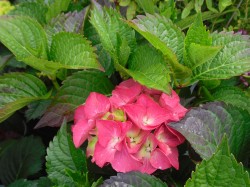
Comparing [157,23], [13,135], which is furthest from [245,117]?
[13,135]

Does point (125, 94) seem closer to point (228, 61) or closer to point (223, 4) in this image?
point (228, 61)

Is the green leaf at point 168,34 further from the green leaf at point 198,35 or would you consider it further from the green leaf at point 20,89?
the green leaf at point 20,89

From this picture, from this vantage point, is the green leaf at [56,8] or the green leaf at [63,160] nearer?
the green leaf at [63,160]

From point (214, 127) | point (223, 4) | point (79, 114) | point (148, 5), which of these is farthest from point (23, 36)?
point (223, 4)

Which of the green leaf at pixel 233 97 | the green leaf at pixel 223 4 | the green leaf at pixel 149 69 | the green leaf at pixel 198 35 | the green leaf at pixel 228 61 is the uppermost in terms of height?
the green leaf at pixel 198 35

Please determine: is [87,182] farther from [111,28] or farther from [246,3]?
[246,3]

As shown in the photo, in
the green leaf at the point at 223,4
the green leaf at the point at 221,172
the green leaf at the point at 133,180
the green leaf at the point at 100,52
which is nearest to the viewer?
the green leaf at the point at 221,172

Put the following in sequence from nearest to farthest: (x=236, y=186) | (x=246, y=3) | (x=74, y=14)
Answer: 1. (x=236, y=186)
2. (x=74, y=14)
3. (x=246, y=3)

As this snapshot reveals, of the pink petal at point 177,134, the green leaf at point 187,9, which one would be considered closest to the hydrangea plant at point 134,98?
the pink petal at point 177,134
